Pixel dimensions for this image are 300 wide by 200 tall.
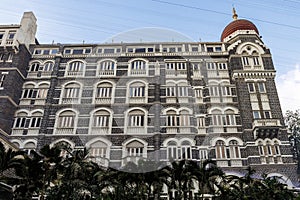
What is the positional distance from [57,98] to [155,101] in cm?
1143

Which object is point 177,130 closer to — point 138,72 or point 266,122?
point 138,72

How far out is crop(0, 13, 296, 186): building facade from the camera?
29.7m

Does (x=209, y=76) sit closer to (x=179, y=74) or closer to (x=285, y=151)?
(x=179, y=74)

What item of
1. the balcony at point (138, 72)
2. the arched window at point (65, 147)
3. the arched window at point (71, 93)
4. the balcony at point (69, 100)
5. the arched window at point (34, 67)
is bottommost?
the arched window at point (65, 147)

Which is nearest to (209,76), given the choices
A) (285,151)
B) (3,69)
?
(285,151)

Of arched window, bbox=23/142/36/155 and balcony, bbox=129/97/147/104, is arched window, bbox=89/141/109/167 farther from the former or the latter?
arched window, bbox=23/142/36/155

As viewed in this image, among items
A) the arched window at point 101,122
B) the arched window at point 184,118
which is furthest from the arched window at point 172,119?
the arched window at point 101,122

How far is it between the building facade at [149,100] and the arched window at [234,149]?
0.34 ft

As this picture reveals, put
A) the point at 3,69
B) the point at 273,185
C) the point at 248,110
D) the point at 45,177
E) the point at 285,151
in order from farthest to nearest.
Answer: the point at 3,69, the point at 248,110, the point at 285,151, the point at 273,185, the point at 45,177

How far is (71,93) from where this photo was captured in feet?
110

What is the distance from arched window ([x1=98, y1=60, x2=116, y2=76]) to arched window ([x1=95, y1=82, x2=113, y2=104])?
148 centimetres

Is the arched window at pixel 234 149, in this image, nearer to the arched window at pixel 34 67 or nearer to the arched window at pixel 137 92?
the arched window at pixel 137 92

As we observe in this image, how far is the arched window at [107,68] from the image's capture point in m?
34.8

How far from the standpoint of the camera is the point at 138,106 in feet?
106
